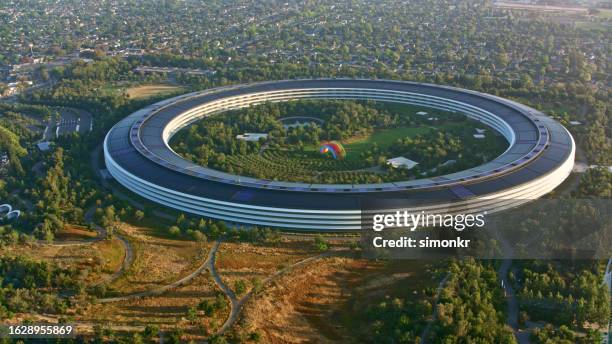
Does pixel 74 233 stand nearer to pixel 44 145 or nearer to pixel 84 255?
pixel 84 255

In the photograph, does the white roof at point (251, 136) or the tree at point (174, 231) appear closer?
the tree at point (174, 231)

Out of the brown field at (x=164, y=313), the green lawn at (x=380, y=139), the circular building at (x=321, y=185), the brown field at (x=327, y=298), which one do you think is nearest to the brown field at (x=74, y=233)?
the circular building at (x=321, y=185)

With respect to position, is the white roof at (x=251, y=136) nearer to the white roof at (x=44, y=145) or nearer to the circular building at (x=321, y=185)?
the circular building at (x=321, y=185)

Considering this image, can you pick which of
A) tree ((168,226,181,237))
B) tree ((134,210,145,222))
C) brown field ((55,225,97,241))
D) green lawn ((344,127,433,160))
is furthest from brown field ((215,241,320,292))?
green lawn ((344,127,433,160))

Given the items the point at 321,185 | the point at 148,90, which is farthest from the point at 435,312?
the point at 148,90

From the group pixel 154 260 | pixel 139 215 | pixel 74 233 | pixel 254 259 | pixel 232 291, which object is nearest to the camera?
pixel 232 291

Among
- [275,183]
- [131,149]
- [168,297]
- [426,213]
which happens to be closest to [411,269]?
[426,213]

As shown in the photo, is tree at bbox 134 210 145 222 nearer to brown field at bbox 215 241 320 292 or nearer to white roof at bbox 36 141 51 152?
brown field at bbox 215 241 320 292
